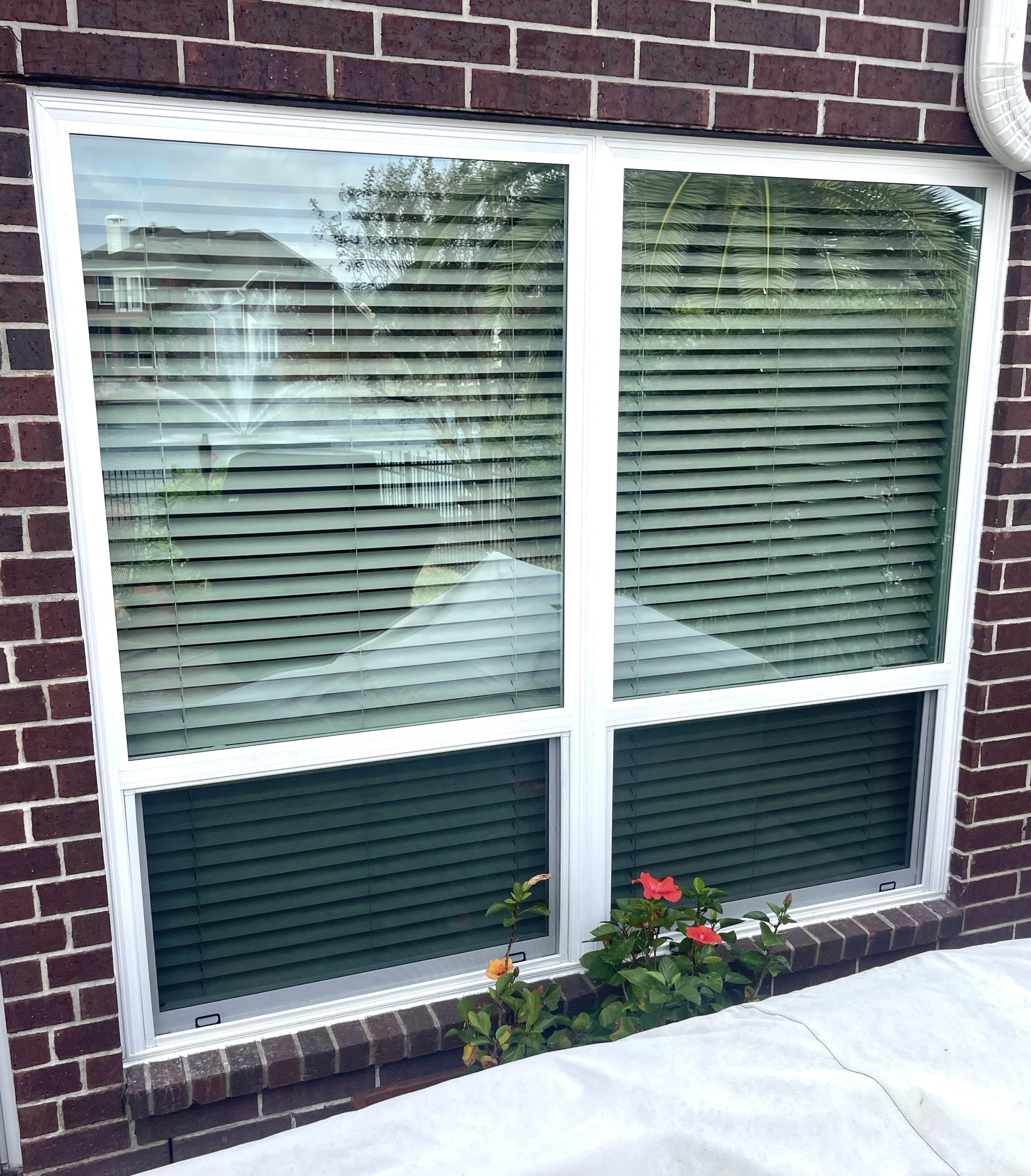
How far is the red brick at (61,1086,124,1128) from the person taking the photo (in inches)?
86.4

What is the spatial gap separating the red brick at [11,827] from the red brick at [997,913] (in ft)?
8.65

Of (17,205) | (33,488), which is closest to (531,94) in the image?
(17,205)

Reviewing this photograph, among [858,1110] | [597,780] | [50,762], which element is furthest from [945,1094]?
[50,762]

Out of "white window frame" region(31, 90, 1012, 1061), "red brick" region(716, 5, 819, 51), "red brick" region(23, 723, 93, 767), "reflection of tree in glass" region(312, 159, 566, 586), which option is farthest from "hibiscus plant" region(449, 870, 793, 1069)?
"red brick" region(716, 5, 819, 51)

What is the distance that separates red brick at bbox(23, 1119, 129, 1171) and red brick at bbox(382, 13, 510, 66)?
2.45m

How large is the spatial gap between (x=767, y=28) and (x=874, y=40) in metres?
0.29

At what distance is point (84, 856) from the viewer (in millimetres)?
2143

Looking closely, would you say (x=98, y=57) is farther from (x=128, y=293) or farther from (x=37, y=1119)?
(x=37, y=1119)

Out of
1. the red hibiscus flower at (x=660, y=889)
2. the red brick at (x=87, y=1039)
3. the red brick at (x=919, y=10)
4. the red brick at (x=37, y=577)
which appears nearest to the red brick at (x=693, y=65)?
the red brick at (x=919, y=10)

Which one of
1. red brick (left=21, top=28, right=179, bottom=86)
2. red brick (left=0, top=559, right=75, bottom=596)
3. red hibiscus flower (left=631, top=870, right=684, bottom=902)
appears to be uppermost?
red brick (left=21, top=28, right=179, bottom=86)

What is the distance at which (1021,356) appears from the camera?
108 inches

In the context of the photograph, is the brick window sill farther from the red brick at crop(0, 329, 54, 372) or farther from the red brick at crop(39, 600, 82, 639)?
the red brick at crop(0, 329, 54, 372)

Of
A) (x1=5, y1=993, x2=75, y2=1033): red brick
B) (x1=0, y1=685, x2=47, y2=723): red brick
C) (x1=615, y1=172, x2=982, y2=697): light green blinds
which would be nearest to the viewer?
(x1=0, y1=685, x2=47, y2=723): red brick

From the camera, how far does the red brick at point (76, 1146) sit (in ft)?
7.20
